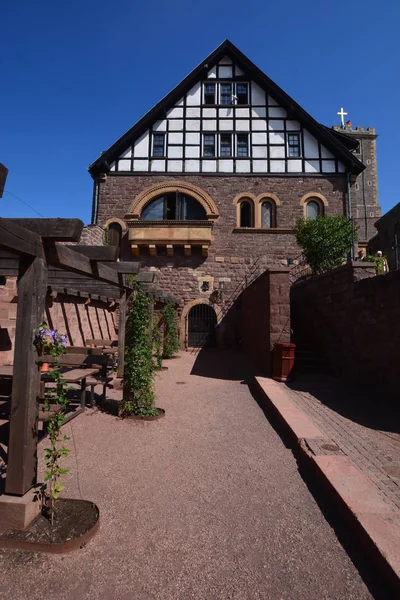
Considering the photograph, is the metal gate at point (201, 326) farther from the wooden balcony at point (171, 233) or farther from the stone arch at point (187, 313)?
the wooden balcony at point (171, 233)

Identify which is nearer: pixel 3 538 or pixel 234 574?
pixel 234 574

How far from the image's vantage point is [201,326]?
47.3ft

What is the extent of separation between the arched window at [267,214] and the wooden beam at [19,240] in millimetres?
13110

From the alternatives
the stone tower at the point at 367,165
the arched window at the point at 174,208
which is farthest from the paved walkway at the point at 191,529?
the stone tower at the point at 367,165

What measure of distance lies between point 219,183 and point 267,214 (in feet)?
8.17

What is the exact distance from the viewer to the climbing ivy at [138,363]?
487 centimetres

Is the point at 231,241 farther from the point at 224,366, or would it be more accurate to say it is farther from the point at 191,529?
the point at 191,529

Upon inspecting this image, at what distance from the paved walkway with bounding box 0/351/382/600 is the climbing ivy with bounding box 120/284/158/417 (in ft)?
1.77

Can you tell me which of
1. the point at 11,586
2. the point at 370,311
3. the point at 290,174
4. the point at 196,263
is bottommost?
the point at 11,586

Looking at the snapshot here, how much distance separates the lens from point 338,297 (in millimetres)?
7480

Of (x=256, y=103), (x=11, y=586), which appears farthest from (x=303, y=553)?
(x=256, y=103)

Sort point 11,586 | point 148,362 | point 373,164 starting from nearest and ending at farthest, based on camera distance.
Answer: point 11,586 → point 148,362 → point 373,164

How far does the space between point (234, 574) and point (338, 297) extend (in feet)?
21.2

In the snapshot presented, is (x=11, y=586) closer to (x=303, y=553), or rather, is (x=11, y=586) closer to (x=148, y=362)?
(x=303, y=553)
